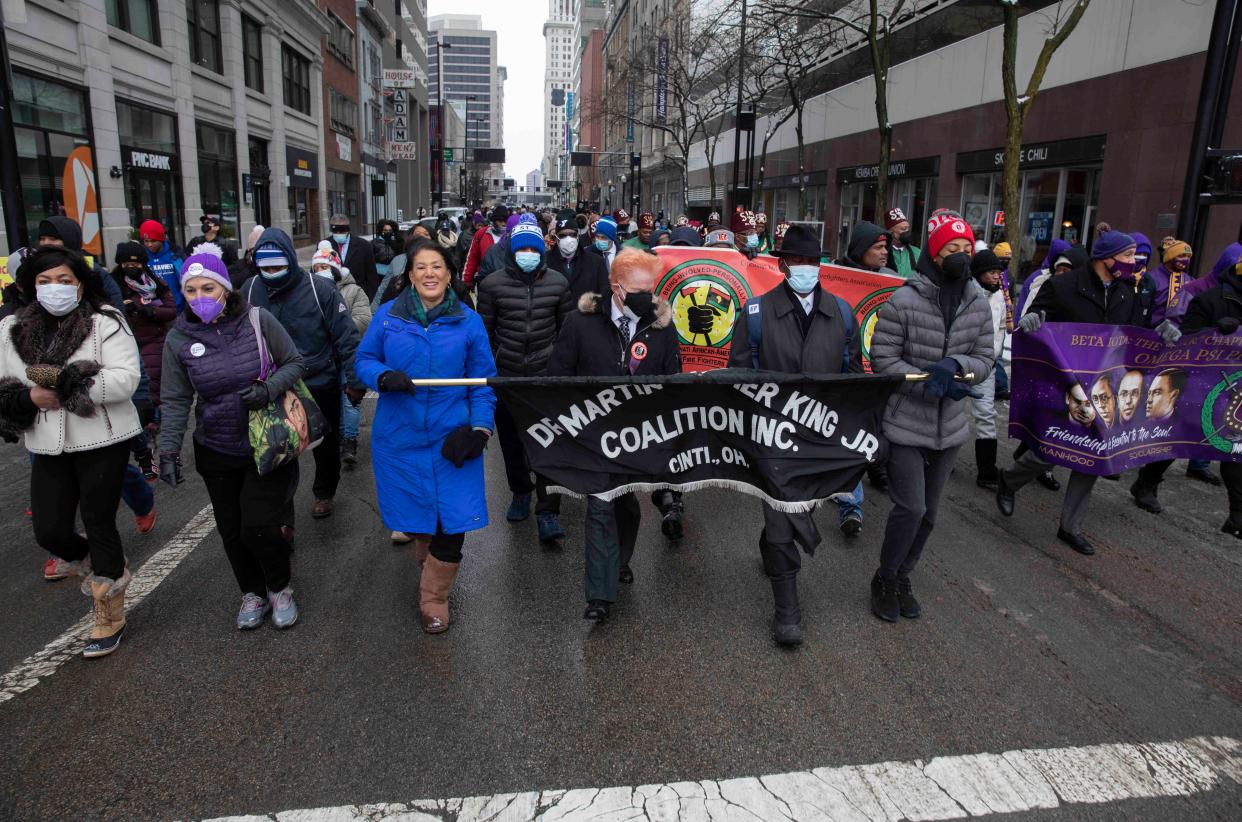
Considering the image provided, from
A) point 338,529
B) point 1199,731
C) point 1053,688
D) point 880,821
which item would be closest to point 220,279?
point 338,529

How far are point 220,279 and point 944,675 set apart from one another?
387 centimetres

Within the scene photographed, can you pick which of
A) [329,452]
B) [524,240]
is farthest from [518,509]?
[524,240]

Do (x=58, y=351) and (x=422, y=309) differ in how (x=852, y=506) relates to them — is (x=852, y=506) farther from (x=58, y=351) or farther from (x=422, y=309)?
(x=58, y=351)

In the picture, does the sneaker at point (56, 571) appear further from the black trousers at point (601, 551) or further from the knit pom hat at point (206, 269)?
the black trousers at point (601, 551)

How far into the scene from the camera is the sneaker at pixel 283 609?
426 centimetres

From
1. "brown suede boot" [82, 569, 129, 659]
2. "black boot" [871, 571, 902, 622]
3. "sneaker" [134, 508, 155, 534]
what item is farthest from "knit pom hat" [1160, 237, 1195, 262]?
"sneaker" [134, 508, 155, 534]

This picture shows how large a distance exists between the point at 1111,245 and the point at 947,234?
211cm

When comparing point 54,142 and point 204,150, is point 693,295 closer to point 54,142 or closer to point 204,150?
point 54,142

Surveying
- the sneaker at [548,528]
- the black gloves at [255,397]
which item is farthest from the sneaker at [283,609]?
the sneaker at [548,528]

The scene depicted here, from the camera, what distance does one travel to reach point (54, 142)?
53.9ft

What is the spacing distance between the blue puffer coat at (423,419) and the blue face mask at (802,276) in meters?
1.67

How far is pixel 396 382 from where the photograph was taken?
3.85 metres

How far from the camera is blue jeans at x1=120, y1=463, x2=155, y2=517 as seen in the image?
17.4 ft

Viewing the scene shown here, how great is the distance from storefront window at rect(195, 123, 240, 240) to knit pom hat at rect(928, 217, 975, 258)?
78.9 ft
